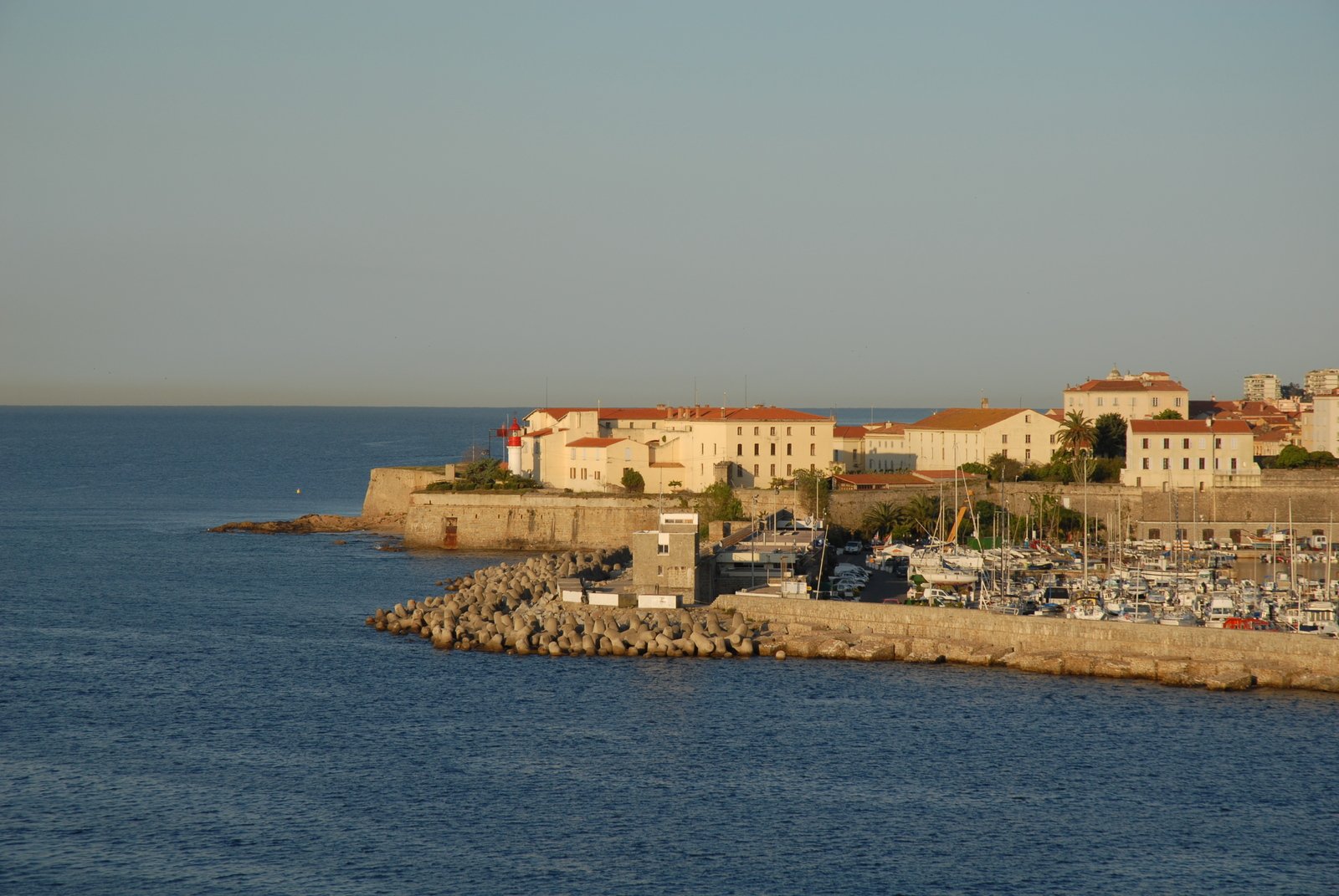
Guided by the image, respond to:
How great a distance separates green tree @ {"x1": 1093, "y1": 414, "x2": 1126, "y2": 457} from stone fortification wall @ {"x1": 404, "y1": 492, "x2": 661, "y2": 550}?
2214cm

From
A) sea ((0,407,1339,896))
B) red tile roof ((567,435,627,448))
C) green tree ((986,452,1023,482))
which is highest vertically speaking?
red tile roof ((567,435,627,448))

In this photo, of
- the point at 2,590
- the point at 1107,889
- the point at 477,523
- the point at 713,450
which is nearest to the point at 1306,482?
the point at 713,450

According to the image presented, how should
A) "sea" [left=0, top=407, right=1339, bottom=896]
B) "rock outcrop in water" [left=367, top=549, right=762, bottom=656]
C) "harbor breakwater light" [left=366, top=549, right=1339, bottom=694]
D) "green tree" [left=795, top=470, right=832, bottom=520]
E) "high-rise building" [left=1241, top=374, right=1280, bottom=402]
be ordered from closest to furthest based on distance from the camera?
"sea" [left=0, top=407, right=1339, bottom=896] < "harbor breakwater light" [left=366, top=549, right=1339, bottom=694] < "rock outcrop in water" [left=367, top=549, right=762, bottom=656] < "green tree" [left=795, top=470, right=832, bottom=520] < "high-rise building" [left=1241, top=374, right=1280, bottom=402]

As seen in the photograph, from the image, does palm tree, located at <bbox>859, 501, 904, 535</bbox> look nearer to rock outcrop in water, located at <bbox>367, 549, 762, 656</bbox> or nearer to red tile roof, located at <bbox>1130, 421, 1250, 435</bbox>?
red tile roof, located at <bbox>1130, 421, 1250, 435</bbox>

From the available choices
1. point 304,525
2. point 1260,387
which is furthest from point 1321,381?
point 304,525

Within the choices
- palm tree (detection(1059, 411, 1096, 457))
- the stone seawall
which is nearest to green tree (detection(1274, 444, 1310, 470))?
palm tree (detection(1059, 411, 1096, 457))

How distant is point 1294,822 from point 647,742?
10881 mm

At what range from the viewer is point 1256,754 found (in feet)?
83.9

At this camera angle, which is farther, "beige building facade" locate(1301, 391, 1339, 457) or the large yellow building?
"beige building facade" locate(1301, 391, 1339, 457)

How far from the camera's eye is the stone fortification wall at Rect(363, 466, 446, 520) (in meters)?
64.7

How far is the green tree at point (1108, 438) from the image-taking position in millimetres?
65938

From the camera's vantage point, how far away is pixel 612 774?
24.8m

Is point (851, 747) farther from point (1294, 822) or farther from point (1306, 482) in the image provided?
point (1306, 482)

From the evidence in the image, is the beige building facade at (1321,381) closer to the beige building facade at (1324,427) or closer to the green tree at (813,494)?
the beige building facade at (1324,427)
